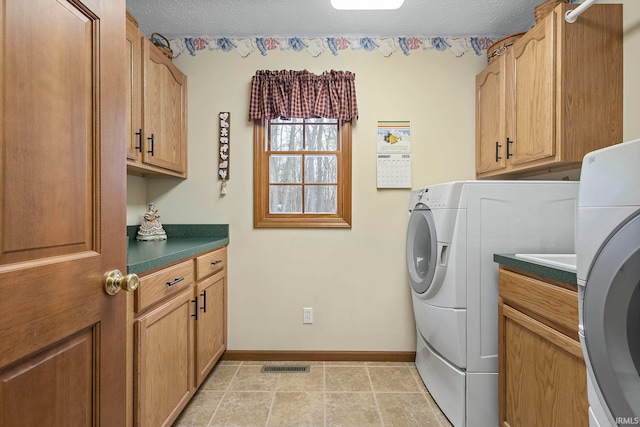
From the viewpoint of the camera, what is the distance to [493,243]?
5.13 ft

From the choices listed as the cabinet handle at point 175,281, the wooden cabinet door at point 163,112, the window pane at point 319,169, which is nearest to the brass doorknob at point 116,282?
the cabinet handle at point 175,281

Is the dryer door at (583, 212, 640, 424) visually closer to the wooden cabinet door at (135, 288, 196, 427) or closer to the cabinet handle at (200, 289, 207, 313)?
the wooden cabinet door at (135, 288, 196, 427)

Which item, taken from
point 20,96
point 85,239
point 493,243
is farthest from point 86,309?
point 493,243

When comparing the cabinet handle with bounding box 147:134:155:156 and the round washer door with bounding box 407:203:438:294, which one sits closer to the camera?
the round washer door with bounding box 407:203:438:294

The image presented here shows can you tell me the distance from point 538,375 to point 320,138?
1882mm

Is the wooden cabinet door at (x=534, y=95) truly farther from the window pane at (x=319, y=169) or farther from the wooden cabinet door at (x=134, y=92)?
the wooden cabinet door at (x=134, y=92)

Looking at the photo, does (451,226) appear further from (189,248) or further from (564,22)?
(189,248)

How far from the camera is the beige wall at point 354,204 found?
233cm

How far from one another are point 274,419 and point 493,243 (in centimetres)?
147

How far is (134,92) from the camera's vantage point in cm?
169

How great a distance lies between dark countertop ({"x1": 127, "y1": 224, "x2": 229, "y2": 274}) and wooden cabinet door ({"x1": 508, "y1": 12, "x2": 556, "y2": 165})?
1934 mm

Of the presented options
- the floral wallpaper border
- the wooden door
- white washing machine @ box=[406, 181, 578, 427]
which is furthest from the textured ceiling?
the wooden door

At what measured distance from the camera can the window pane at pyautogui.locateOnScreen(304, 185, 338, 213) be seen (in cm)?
239

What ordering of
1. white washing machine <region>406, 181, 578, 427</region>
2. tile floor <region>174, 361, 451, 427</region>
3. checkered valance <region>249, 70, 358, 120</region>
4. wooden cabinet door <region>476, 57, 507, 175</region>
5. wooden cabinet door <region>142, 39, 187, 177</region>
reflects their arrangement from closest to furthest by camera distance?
white washing machine <region>406, 181, 578, 427</region>, tile floor <region>174, 361, 451, 427</region>, wooden cabinet door <region>142, 39, 187, 177</region>, wooden cabinet door <region>476, 57, 507, 175</region>, checkered valance <region>249, 70, 358, 120</region>
